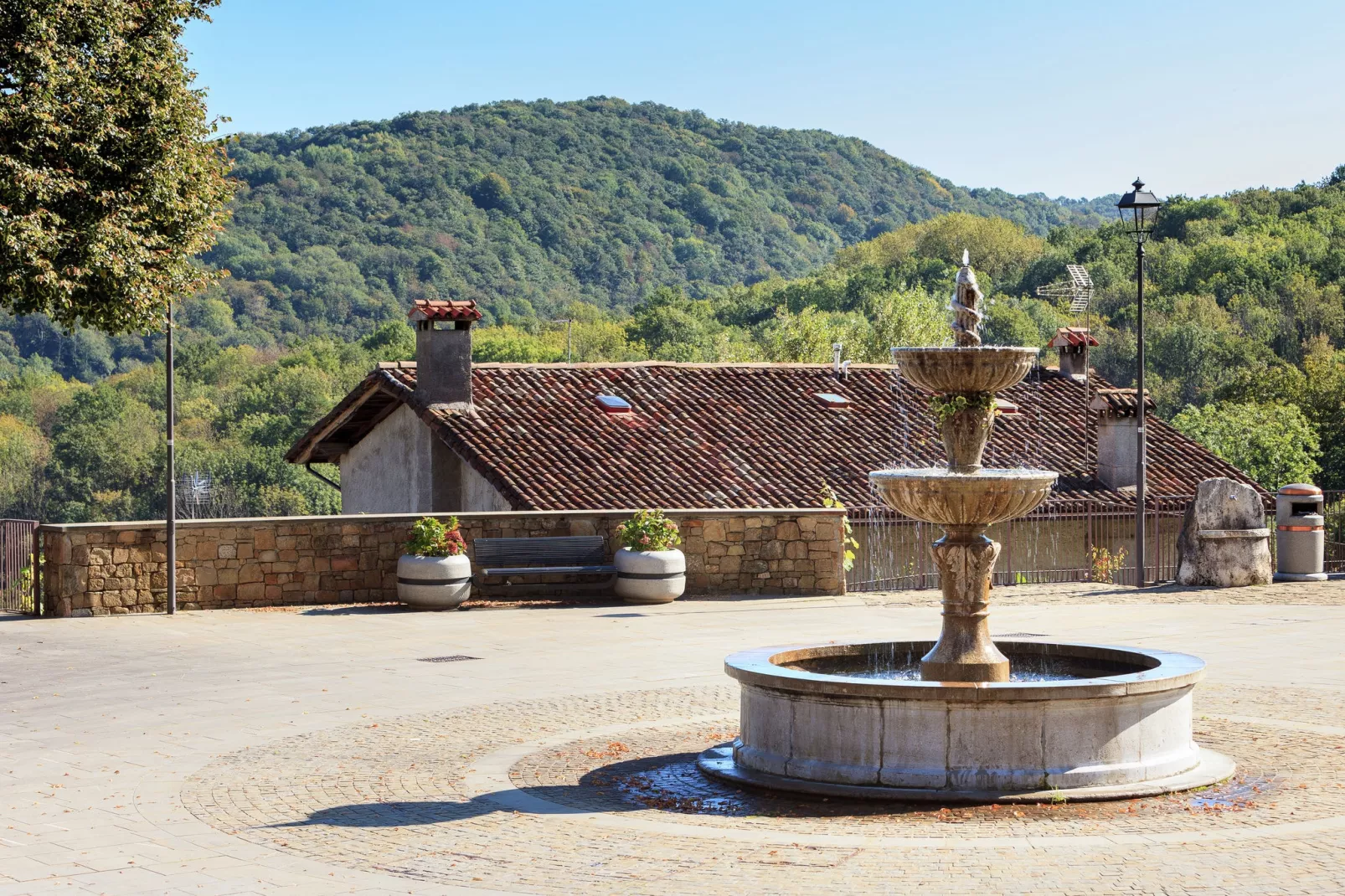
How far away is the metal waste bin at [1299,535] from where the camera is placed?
21719 mm

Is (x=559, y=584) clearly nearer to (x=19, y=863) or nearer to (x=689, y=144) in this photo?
(x=19, y=863)

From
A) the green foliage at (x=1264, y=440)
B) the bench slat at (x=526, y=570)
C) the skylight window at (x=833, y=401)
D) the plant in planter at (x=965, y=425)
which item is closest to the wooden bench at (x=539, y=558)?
the bench slat at (x=526, y=570)

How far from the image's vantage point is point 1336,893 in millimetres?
6477

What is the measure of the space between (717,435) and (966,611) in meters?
18.8

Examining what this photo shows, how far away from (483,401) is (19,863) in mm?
20134

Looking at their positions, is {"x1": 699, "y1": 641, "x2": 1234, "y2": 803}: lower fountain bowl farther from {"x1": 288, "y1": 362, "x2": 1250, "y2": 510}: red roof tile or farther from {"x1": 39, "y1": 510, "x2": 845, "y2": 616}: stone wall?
{"x1": 288, "y1": 362, "x2": 1250, "y2": 510}: red roof tile

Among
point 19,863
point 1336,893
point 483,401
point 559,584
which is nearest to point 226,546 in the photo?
point 559,584

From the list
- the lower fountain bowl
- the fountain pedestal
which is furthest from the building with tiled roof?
the lower fountain bowl

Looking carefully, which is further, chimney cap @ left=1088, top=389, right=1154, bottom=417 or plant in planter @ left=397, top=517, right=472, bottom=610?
chimney cap @ left=1088, top=389, right=1154, bottom=417

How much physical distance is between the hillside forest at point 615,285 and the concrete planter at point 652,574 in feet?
80.9

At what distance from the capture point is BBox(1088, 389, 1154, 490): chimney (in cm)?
3012

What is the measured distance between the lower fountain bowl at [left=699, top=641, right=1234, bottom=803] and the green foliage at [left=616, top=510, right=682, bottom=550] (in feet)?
33.2

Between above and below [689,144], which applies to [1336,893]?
below

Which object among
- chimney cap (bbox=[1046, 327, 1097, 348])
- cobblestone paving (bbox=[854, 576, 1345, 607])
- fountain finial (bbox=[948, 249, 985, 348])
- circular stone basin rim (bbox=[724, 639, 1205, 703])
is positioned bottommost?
cobblestone paving (bbox=[854, 576, 1345, 607])
